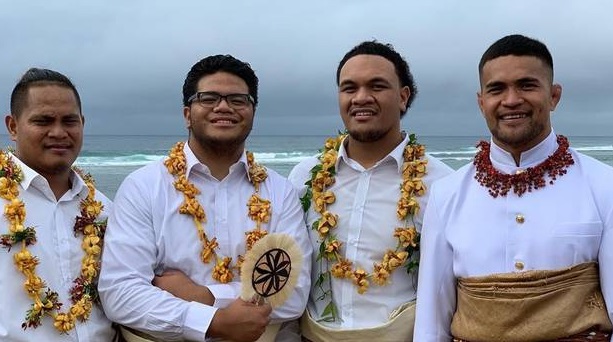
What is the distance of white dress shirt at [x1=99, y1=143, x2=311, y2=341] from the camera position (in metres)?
3.94

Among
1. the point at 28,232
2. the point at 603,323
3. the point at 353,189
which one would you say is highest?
the point at 353,189

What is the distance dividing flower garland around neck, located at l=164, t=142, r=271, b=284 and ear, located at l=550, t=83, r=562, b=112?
1.69 m

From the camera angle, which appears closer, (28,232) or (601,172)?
(601,172)

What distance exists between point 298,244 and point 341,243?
323 mm

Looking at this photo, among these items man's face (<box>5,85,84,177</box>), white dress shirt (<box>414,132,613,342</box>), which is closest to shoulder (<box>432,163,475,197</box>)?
white dress shirt (<box>414,132,613,342</box>)

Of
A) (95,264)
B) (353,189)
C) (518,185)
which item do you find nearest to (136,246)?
(95,264)

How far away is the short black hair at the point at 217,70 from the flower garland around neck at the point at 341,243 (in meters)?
0.69

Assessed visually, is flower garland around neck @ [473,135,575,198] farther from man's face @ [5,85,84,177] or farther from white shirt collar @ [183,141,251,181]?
man's face @ [5,85,84,177]

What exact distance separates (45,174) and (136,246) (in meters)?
0.72

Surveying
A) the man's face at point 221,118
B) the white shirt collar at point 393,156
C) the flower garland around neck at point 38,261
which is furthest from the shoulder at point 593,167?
the flower garland around neck at point 38,261

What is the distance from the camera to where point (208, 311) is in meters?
3.93

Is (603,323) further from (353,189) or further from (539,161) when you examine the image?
(353,189)

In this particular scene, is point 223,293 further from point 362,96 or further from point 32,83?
point 32,83

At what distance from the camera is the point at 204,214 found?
4.25 metres
